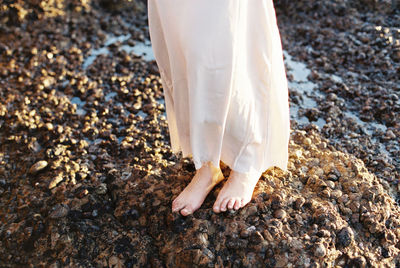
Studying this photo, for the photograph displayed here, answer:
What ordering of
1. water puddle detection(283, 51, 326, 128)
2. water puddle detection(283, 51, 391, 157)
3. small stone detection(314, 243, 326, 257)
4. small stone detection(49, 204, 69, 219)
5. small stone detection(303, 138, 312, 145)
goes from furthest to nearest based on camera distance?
water puddle detection(283, 51, 326, 128) → water puddle detection(283, 51, 391, 157) → small stone detection(303, 138, 312, 145) → small stone detection(49, 204, 69, 219) → small stone detection(314, 243, 326, 257)

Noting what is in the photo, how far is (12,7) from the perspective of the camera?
3.94m

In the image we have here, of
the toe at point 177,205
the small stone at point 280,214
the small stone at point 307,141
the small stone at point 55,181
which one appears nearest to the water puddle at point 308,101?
the small stone at point 307,141

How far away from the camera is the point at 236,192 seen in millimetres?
2025

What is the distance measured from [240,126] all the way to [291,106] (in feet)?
4.68

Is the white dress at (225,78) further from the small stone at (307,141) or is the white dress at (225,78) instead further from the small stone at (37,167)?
the small stone at (37,167)

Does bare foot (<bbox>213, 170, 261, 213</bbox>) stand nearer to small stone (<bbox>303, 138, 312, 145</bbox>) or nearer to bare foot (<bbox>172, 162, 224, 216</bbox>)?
bare foot (<bbox>172, 162, 224, 216</bbox>)

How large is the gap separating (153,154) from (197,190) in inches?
24.9

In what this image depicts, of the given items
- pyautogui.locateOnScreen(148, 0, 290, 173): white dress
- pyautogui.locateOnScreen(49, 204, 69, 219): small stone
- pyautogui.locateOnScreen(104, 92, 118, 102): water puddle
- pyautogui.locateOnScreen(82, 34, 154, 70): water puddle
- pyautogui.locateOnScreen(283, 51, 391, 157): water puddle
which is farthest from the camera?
pyautogui.locateOnScreen(82, 34, 154, 70): water puddle

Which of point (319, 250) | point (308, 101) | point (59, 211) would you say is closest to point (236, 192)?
point (319, 250)

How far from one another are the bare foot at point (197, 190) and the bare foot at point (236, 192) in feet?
0.27

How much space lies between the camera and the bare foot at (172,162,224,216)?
2059mm

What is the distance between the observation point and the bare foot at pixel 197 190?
2.06 meters

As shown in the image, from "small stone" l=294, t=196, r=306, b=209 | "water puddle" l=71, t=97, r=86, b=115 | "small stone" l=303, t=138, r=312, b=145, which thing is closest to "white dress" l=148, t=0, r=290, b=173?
"small stone" l=294, t=196, r=306, b=209

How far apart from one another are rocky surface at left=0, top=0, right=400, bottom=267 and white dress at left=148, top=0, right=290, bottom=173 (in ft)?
1.03
